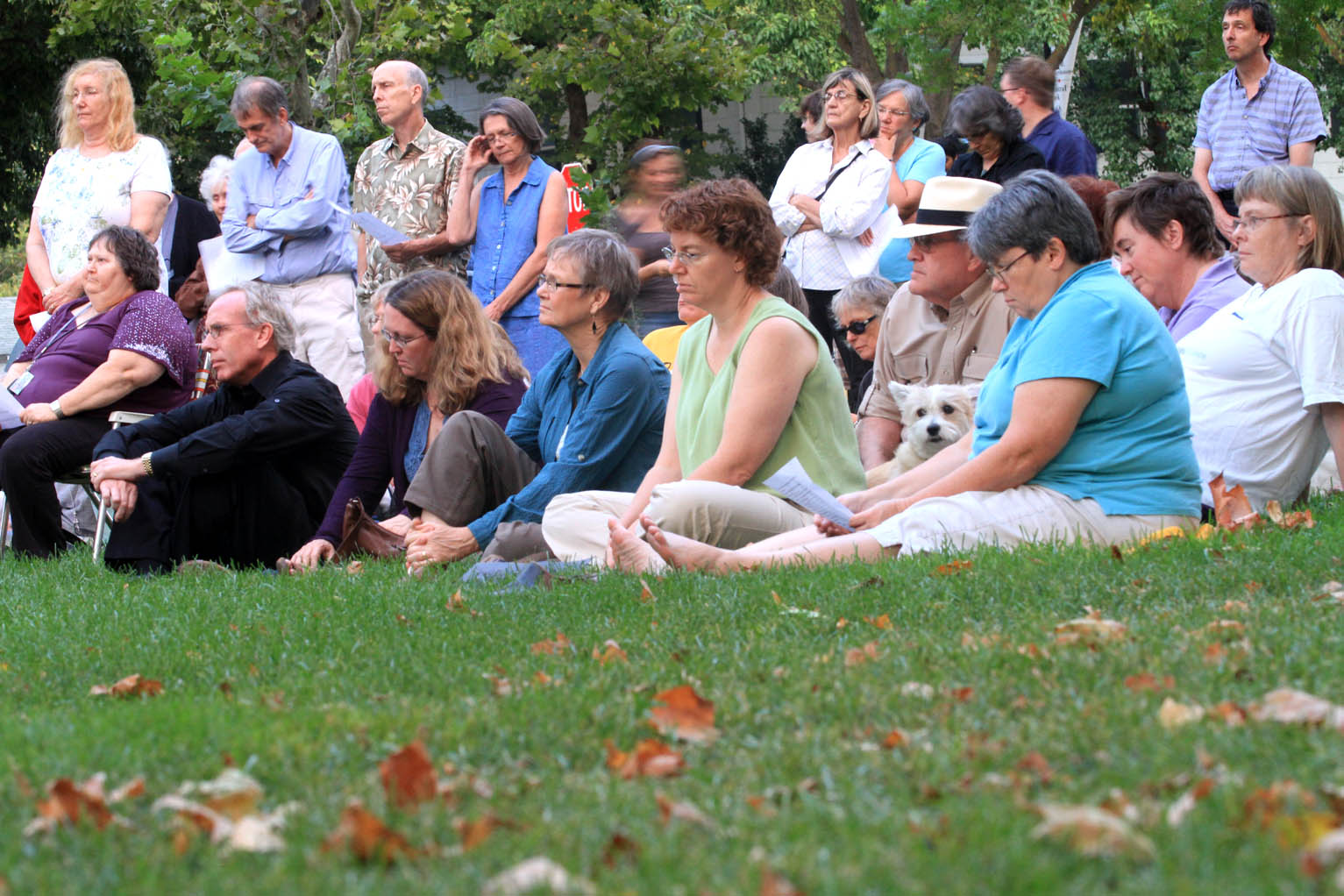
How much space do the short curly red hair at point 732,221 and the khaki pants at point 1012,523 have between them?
1338 millimetres

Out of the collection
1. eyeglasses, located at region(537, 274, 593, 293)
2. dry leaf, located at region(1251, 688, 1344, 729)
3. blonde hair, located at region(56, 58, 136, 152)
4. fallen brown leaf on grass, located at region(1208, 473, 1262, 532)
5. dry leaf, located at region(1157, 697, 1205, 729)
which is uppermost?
blonde hair, located at region(56, 58, 136, 152)

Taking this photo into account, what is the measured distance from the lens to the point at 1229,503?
20.9 ft

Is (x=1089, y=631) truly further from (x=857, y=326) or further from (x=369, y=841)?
(x=857, y=326)

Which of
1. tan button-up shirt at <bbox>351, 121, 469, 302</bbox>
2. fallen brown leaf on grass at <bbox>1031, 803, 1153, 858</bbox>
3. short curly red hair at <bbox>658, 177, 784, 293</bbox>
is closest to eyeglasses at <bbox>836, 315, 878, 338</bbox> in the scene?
short curly red hair at <bbox>658, 177, 784, 293</bbox>

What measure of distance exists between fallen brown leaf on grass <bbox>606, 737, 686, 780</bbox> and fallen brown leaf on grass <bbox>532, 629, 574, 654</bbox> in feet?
4.09

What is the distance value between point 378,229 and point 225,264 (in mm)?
1346

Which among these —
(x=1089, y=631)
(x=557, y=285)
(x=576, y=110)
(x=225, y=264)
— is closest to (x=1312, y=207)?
(x=1089, y=631)

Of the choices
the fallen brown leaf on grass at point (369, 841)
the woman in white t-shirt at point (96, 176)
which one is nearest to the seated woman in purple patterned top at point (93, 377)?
the woman in white t-shirt at point (96, 176)

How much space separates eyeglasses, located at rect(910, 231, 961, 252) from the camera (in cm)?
710

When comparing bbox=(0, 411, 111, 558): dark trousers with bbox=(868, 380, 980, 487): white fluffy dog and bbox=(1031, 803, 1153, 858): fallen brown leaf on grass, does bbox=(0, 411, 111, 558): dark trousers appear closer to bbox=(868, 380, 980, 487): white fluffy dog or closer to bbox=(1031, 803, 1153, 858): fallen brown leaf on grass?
bbox=(868, 380, 980, 487): white fluffy dog

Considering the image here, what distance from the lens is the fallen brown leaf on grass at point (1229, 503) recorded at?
20.8 ft

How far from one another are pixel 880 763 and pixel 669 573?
2724 millimetres

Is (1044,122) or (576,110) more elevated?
(576,110)

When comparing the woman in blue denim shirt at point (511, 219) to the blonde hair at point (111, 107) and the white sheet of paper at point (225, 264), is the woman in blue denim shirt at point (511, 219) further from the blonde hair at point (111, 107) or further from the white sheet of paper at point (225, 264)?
the blonde hair at point (111, 107)
